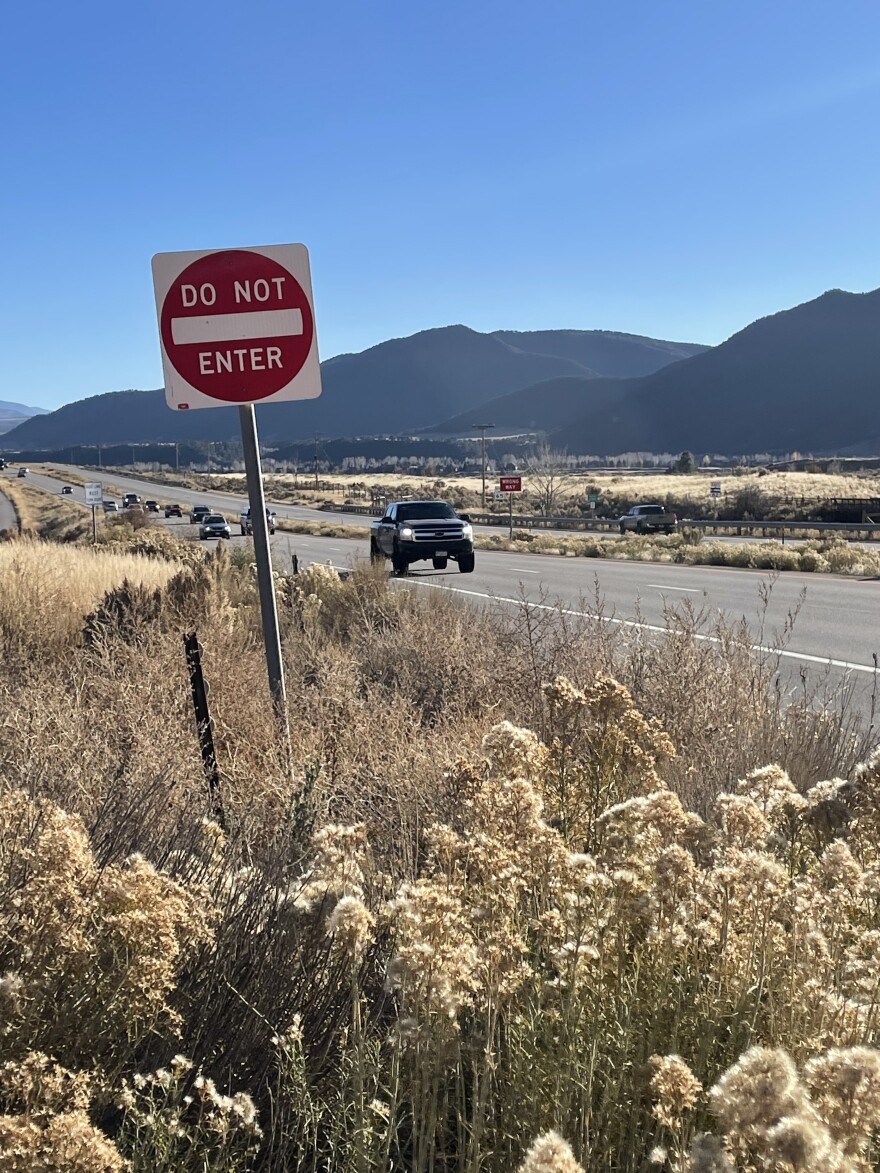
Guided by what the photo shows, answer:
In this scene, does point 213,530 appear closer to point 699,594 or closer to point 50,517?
Result: point 50,517

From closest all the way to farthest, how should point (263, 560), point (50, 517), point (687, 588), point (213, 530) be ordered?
point (263, 560), point (687, 588), point (213, 530), point (50, 517)

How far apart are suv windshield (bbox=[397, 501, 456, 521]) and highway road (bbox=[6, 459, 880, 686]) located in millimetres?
1352

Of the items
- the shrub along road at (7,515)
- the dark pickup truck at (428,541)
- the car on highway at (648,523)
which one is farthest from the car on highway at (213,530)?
the dark pickup truck at (428,541)

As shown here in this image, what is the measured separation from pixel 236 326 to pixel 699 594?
15.8 meters

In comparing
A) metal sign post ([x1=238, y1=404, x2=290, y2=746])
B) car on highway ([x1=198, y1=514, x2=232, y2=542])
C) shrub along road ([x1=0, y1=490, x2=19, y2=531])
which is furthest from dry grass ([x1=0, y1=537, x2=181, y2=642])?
shrub along road ([x1=0, y1=490, x2=19, y2=531])

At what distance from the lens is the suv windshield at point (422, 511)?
27.5 m

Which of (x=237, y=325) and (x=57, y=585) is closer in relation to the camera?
(x=237, y=325)

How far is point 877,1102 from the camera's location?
53.5 inches

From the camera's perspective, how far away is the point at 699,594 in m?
20.0

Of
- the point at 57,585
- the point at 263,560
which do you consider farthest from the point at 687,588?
the point at 263,560

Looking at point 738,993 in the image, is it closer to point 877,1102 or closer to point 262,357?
point 877,1102

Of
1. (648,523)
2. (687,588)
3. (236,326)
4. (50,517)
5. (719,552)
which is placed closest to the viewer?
(236,326)

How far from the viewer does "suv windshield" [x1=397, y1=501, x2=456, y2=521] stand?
90.2 feet

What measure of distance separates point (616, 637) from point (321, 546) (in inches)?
1352
